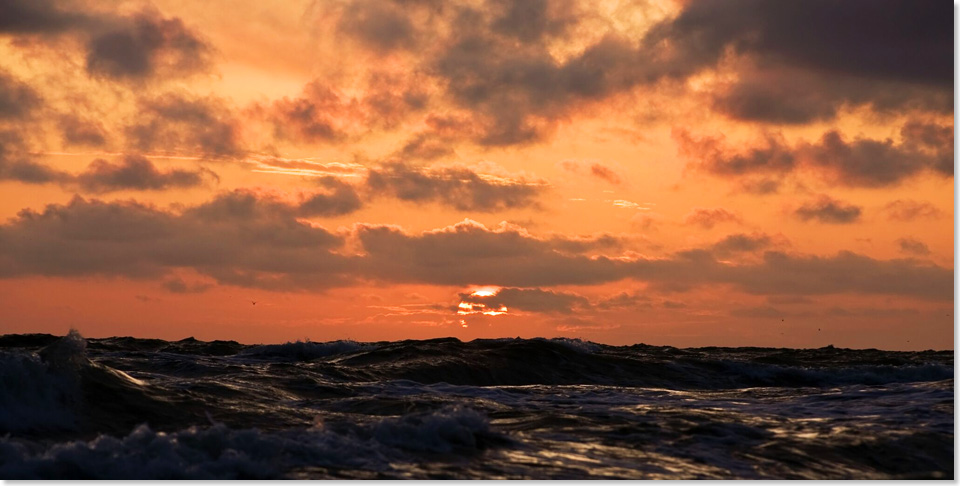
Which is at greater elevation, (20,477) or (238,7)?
(238,7)

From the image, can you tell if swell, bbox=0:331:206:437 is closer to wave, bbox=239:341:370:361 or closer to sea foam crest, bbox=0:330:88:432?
sea foam crest, bbox=0:330:88:432

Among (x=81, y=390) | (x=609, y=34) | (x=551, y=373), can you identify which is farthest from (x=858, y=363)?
(x=81, y=390)

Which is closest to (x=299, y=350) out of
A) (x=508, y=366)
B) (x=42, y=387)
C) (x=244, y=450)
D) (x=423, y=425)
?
(x=508, y=366)

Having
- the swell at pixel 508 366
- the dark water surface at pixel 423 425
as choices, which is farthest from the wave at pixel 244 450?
the swell at pixel 508 366

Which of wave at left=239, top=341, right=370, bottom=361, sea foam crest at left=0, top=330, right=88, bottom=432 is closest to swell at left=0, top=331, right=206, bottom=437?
sea foam crest at left=0, top=330, right=88, bottom=432

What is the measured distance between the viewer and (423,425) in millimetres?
12742

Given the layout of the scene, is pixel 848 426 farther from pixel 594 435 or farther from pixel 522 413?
pixel 522 413

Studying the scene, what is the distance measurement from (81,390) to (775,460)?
1130 centimetres

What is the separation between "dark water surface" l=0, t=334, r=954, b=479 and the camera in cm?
1097

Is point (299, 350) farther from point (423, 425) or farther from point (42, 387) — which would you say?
point (423, 425)

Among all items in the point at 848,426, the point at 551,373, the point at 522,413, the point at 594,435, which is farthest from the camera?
the point at 551,373

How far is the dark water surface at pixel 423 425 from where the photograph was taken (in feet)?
36.0

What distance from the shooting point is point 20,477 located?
1002cm

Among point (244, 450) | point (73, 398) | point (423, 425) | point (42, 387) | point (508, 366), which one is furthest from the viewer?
point (508, 366)
